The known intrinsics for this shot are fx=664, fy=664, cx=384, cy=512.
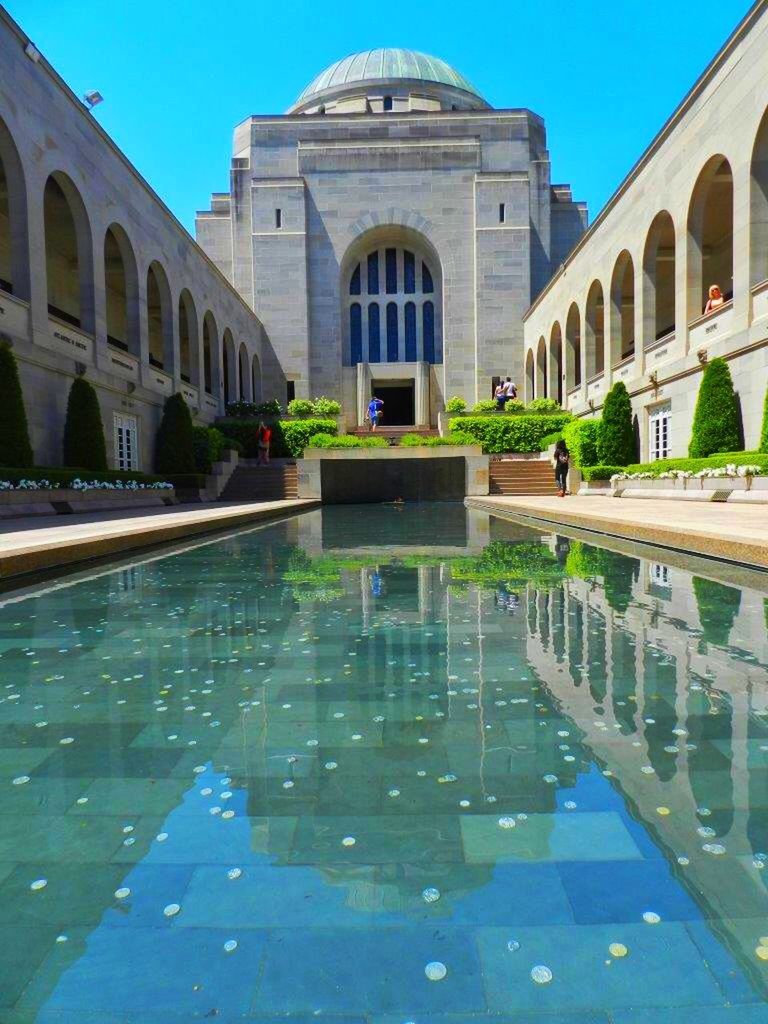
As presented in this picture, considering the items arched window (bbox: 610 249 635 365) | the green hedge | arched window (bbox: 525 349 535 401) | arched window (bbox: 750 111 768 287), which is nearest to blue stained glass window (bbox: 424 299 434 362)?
arched window (bbox: 525 349 535 401)

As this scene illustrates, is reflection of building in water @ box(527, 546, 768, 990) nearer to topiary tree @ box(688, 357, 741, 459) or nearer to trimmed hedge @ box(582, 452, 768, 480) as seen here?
trimmed hedge @ box(582, 452, 768, 480)

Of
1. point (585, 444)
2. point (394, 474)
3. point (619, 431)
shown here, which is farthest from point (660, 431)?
point (394, 474)

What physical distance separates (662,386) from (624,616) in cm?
1664

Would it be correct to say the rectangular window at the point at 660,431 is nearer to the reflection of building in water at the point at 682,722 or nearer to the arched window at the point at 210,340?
the reflection of building in water at the point at 682,722

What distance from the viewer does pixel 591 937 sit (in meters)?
1.15

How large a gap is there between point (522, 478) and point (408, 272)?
1874cm

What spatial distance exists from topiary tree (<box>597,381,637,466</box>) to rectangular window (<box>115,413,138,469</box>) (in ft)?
45.1

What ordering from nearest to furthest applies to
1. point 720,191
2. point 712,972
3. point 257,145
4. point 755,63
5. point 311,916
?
1. point 712,972
2. point 311,916
3. point 755,63
4. point 720,191
5. point 257,145

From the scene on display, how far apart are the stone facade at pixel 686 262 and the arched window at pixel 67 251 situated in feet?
49.6

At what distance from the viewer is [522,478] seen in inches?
837

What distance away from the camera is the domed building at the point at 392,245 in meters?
32.7

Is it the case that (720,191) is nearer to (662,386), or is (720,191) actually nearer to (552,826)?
(662,386)

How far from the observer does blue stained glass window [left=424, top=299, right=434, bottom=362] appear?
116ft

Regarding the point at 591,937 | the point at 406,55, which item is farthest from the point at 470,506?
the point at 406,55
